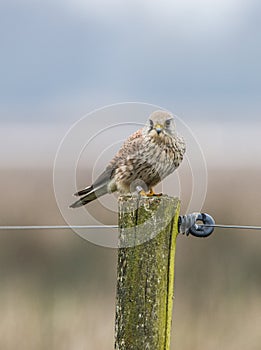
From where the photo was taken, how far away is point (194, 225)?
13.9 feet

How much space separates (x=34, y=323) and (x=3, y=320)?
238 millimetres

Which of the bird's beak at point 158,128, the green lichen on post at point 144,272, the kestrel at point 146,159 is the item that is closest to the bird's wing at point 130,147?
the kestrel at point 146,159

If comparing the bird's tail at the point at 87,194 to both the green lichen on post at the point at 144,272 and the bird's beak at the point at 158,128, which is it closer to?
the bird's beak at the point at 158,128

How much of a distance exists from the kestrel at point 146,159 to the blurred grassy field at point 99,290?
1.88 metres

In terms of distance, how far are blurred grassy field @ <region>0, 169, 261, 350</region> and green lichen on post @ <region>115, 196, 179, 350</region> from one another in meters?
3.21

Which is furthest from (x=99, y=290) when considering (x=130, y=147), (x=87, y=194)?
A: (x=130, y=147)

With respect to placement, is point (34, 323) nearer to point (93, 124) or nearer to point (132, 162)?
point (132, 162)

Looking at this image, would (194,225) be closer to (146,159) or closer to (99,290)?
(146,159)

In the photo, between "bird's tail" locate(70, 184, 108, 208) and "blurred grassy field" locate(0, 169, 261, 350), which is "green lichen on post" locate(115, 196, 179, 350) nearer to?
"bird's tail" locate(70, 184, 108, 208)

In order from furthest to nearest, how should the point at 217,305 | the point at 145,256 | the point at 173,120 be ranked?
the point at 217,305
the point at 173,120
the point at 145,256

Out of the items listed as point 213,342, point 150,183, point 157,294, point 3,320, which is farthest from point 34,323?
point 157,294

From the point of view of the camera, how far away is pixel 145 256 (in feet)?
12.8

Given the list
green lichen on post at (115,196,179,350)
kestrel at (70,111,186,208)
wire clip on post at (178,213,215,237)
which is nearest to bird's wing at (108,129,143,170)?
kestrel at (70,111,186,208)

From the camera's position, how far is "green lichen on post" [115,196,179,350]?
3.91m
